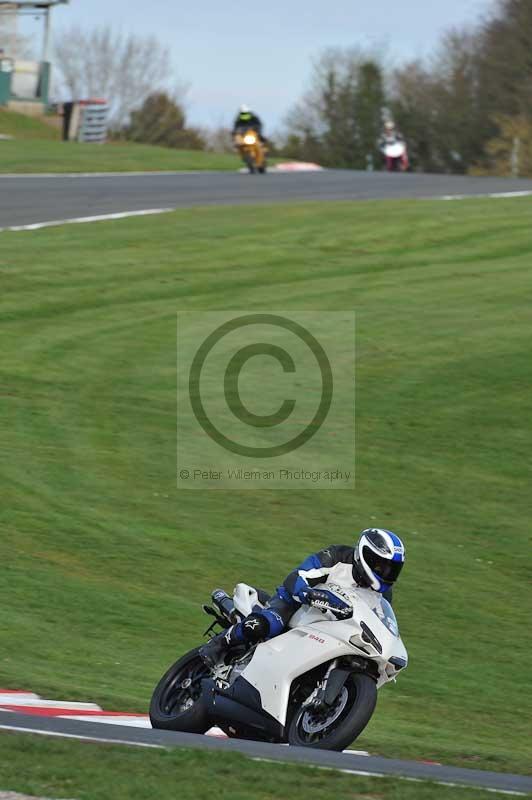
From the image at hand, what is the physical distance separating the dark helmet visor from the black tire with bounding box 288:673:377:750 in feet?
2.05

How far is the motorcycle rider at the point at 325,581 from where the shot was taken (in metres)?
8.00

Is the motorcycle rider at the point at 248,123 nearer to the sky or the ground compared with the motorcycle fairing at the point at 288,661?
nearer to the sky

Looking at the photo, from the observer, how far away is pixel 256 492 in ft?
48.4

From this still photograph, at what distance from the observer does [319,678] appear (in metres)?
7.92

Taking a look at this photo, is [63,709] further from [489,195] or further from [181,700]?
[489,195]

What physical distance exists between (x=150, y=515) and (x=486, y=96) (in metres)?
72.3

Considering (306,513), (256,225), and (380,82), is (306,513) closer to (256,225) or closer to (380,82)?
(256,225)

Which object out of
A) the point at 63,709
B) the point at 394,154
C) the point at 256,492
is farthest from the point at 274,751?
the point at 394,154

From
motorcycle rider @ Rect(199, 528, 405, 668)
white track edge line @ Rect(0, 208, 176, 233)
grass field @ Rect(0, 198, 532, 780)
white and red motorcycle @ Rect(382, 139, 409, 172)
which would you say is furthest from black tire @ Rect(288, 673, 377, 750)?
white and red motorcycle @ Rect(382, 139, 409, 172)

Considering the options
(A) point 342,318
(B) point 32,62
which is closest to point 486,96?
(B) point 32,62

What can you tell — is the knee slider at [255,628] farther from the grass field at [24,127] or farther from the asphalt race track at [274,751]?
the grass field at [24,127]

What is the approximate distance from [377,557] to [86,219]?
1950 cm

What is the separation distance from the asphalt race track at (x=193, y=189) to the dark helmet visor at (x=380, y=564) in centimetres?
1862

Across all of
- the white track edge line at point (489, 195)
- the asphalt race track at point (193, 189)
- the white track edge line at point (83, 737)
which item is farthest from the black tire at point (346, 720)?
the white track edge line at point (489, 195)
